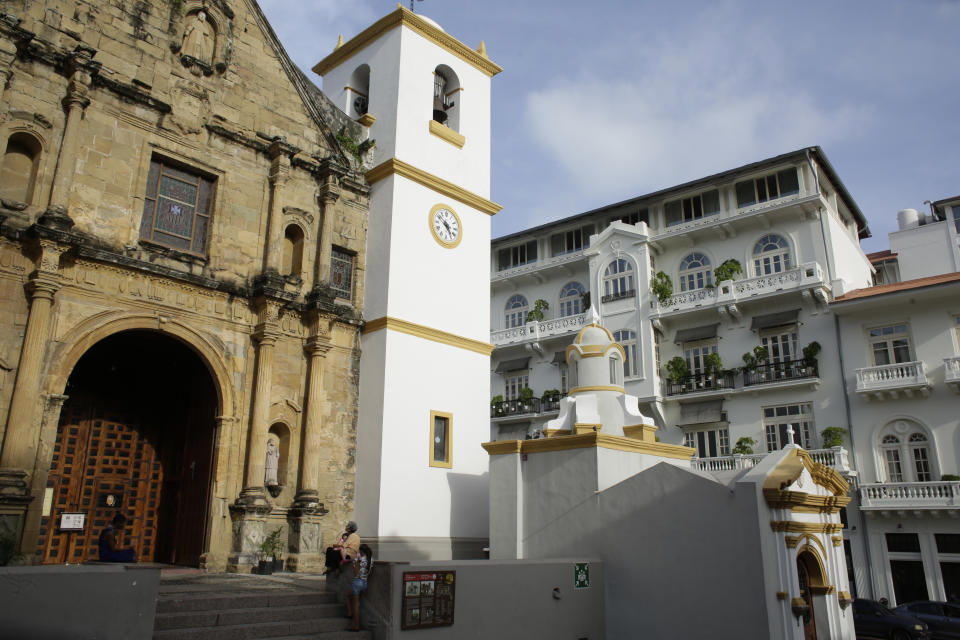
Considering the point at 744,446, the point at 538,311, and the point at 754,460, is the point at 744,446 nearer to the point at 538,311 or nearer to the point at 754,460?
the point at 754,460

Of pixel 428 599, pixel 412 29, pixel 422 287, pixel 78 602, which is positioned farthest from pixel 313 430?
pixel 412 29

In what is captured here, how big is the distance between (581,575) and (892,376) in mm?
17116

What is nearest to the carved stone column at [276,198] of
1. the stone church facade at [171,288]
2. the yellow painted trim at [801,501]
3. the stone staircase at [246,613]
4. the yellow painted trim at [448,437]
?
the stone church facade at [171,288]

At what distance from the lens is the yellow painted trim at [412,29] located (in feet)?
67.0

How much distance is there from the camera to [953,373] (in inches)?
942

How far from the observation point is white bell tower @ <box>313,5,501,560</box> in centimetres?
1730

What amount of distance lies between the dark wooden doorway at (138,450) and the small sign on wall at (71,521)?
9.7 inches

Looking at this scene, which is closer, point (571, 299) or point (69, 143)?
point (69, 143)

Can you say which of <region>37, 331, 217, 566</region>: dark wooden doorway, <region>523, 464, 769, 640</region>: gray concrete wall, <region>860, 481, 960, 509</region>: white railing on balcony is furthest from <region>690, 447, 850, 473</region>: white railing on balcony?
<region>37, 331, 217, 566</region>: dark wooden doorway

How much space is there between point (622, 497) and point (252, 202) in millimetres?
10661

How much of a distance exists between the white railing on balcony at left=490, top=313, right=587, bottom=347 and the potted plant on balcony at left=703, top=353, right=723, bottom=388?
233 inches

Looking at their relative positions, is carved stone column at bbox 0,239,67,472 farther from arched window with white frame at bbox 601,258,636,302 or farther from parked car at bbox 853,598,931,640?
arched window with white frame at bbox 601,258,636,302

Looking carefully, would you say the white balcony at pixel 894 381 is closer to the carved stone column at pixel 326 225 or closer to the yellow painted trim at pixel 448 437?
the yellow painted trim at pixel 448 437

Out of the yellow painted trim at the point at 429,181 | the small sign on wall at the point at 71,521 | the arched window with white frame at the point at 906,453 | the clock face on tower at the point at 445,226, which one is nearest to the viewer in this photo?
the small sign on wall at the point at 71,521
